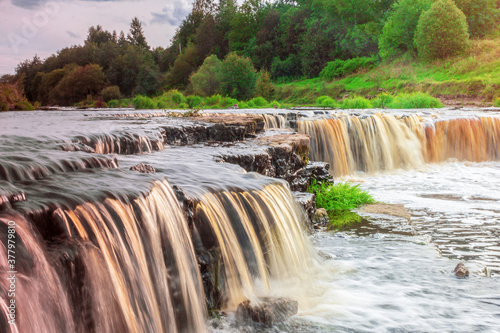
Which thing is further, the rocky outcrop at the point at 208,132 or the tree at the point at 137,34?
the tree at the point at 137,34

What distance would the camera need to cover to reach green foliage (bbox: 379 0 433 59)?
144 feet

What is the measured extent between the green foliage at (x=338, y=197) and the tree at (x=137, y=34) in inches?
3640

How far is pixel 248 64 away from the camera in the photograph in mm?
37469

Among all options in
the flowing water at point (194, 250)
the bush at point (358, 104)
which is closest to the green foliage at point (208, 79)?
the bush at point (358, 104)

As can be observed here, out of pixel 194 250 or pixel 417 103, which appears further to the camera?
pixel 417 103

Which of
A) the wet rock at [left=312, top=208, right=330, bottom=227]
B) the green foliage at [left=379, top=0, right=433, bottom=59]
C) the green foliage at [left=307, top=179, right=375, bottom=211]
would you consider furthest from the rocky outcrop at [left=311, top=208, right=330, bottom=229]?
the green foliage at [left=379, top=0, right=433, bottom=59]

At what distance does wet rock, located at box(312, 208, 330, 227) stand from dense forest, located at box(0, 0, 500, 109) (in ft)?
62.2

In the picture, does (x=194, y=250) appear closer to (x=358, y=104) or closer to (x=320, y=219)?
(x=320, y=219)


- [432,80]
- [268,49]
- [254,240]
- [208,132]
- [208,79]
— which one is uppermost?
[268,49]

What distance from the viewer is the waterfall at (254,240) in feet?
14.6

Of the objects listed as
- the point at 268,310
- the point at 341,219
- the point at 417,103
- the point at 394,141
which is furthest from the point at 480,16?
the point at 268,310

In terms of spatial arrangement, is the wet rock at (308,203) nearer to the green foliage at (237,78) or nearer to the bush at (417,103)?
the bush at (417,103)

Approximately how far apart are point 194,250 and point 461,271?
3.26m

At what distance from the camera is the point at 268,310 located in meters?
4.04
